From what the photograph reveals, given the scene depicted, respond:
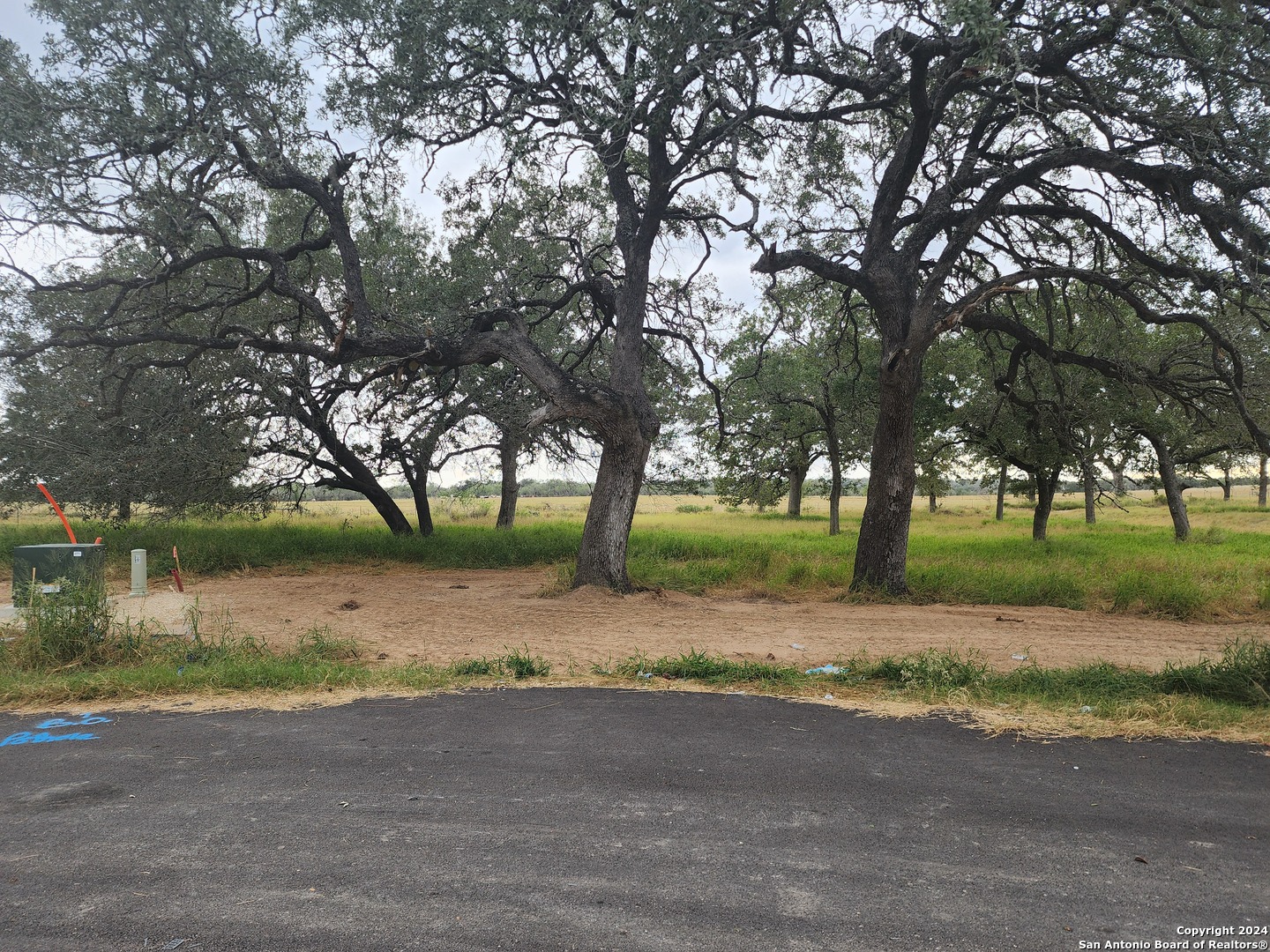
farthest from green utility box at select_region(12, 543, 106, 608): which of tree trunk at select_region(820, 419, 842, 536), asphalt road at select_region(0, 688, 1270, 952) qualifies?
tree trunk at select_region(820, 419, 842, 536)

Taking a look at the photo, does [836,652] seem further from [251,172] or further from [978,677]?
[251,172]

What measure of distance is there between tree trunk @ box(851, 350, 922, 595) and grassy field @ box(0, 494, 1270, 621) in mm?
592

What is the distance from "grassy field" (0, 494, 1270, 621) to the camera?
12.3 metres

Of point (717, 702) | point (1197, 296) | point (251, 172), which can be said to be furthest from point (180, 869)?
point (1197, 296)

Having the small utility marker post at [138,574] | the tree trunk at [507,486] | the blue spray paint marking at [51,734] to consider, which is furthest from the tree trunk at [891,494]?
the tree trunk at [507,486]

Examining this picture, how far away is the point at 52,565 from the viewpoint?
28.5ft

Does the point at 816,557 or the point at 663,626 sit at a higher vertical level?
the point at 816,557

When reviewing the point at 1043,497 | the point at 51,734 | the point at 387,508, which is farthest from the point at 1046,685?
the point at 1043,497

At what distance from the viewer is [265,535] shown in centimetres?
1892

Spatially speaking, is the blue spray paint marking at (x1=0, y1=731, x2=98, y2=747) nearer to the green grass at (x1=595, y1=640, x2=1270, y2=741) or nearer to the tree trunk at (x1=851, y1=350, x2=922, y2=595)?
the green grass at (x1=595, y1=640, x2=1270, y2=741)

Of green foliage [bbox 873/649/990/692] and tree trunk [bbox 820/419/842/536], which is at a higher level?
tree trunk [bbox 820/419/842/536]

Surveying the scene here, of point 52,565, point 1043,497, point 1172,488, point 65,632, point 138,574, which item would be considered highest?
point 1172,488

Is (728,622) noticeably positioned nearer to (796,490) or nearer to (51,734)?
(51,734)

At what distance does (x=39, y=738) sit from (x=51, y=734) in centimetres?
8
